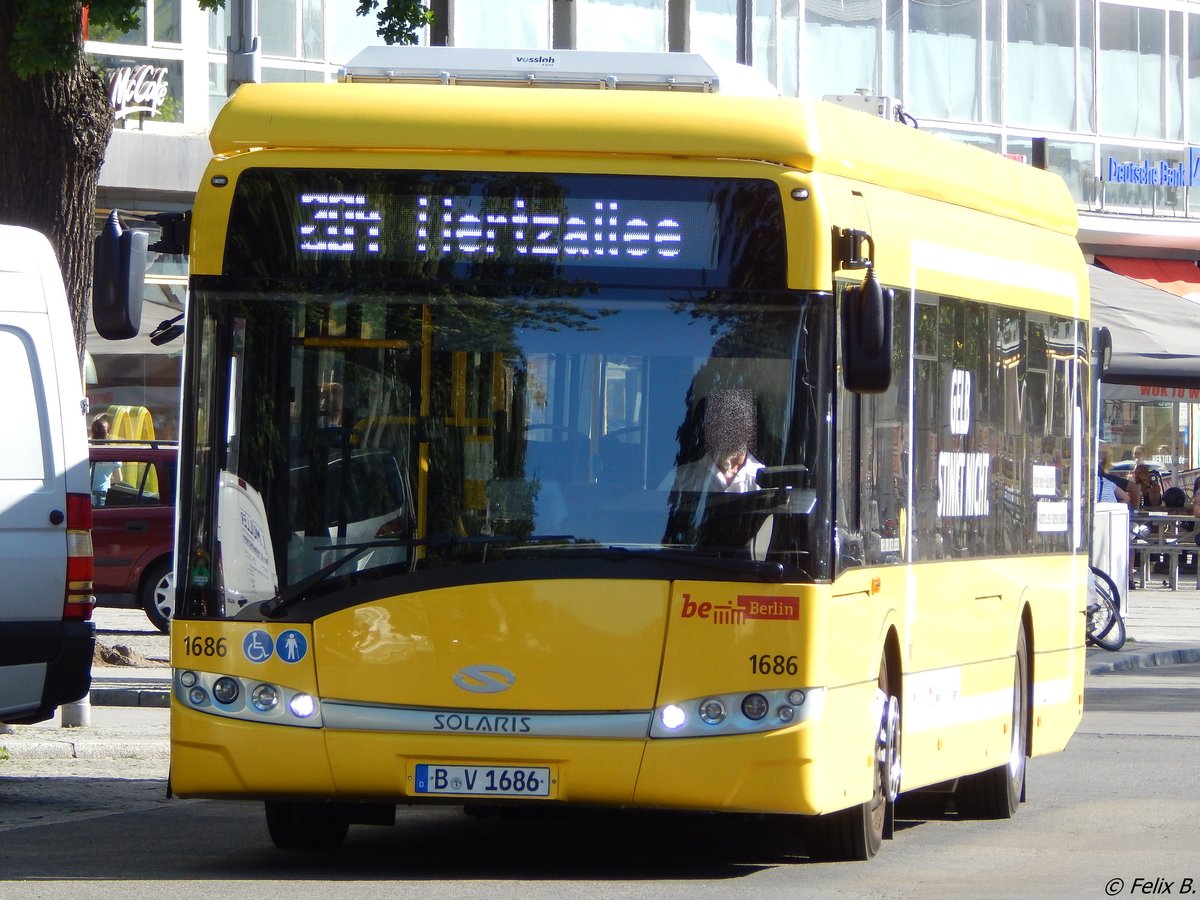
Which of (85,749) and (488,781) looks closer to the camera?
(488,781)

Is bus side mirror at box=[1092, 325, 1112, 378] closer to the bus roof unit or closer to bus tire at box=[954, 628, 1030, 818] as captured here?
bus tire at box=[954, 628, 1030, 818]

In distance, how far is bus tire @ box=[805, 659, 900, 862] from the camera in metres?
9.00

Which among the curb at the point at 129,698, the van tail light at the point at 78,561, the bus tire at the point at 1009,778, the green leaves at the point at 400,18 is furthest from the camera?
the green leaves at the point at 400,18

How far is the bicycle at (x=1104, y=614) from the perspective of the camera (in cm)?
2141

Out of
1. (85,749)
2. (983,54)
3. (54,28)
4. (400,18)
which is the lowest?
(85,749)

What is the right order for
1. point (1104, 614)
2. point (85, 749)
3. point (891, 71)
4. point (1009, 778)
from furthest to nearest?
point (891, 71) → point (1104, 614) → point (85, 749) → point (1009, 778)

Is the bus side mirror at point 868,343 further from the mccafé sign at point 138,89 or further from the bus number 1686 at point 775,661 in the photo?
the mccafé sign at point 138,89

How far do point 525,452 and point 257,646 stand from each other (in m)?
1.17

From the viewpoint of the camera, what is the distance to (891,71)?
126ft

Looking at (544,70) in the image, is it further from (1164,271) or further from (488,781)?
(1164,271)

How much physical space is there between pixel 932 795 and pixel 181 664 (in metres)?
4.63

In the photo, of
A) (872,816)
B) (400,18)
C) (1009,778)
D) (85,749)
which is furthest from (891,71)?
(872,816)

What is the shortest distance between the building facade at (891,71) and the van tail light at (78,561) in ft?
58.0

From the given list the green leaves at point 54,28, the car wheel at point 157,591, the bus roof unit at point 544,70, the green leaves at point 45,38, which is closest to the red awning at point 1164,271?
the car wheel at point 157,591
